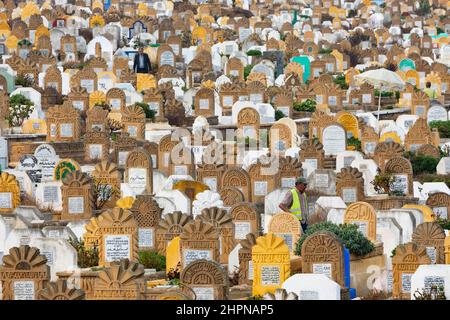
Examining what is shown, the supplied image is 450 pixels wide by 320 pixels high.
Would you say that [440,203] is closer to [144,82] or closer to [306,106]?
[306,106]

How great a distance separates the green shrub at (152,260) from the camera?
82.6 feet

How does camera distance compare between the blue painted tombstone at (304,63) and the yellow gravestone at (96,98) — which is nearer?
the yellow gravestone at (96,98)

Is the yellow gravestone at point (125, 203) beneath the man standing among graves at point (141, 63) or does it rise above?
beneath

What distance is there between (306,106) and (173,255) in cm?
1619

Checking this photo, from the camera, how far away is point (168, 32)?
166 ft

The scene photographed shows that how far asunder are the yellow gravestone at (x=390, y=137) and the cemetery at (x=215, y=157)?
0.06 m

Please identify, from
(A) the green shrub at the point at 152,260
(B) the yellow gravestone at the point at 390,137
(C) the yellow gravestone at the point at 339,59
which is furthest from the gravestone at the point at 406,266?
(C) the yellow gravestone at the point at 339,59

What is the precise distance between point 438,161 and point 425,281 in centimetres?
1111

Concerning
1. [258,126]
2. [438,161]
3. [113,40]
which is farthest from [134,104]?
[113,40]

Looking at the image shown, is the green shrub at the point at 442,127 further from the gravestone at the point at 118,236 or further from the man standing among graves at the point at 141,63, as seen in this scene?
the gravestone at the point at 118,236

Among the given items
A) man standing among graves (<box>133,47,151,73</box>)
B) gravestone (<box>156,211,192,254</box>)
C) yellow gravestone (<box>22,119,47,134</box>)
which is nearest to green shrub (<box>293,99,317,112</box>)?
man standing among graves (<box>133,47,151,73</box>)

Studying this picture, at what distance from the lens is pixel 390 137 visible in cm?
3616

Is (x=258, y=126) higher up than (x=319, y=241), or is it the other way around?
(x=258, y=126)

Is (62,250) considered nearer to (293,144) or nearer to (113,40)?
(293,144)
